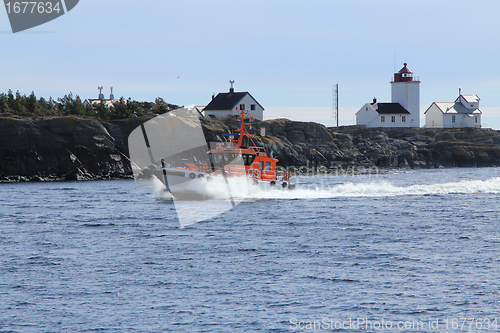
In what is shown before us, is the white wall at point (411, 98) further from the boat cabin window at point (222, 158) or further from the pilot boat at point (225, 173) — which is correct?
the boat cabin window at point (222, 158)

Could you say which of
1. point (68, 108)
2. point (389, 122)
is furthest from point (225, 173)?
point (389, 122)

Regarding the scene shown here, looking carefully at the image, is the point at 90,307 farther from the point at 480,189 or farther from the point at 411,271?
the point at 480,189

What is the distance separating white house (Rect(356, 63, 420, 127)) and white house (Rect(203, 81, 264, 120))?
21517 mm

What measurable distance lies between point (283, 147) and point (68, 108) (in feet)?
102

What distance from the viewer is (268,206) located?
29219 millimetres

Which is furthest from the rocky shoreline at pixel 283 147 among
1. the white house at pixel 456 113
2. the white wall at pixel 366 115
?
the white house at pixel 456 113

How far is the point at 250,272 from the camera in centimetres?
1364

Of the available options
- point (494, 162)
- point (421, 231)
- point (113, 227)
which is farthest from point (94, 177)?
point (494, 162)

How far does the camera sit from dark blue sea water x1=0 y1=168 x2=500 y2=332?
33.6 feet

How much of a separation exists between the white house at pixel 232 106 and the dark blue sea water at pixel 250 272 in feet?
183

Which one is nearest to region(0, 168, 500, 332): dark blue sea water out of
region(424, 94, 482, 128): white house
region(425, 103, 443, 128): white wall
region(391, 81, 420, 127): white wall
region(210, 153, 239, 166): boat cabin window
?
region(210, 153, 239, 166): boat cabin window

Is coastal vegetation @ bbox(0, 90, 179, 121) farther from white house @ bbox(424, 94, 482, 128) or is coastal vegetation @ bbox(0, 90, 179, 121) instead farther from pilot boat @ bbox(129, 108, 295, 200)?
white house @ bbox(424, 94, 482, 128)

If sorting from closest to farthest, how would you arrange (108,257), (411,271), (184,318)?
(184,318) < (411,271) < (108,257)

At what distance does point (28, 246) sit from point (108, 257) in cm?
362
